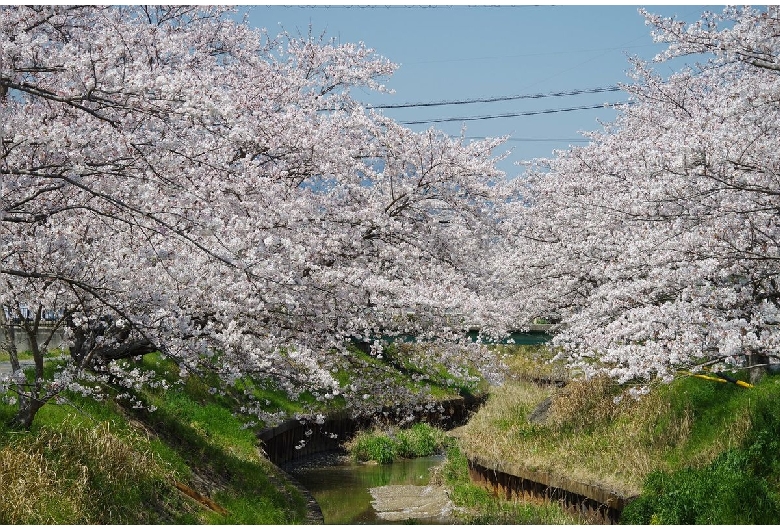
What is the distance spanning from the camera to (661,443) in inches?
505

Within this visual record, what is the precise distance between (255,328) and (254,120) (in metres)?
3.97

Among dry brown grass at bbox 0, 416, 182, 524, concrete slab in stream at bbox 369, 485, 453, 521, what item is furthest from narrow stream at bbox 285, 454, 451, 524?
dry brown grass at bbox 0, 416, 182, 524

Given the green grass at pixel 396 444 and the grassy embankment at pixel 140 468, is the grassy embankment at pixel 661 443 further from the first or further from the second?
the grassy embankment at pixel 140 468

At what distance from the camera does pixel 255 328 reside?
11914 millimetres

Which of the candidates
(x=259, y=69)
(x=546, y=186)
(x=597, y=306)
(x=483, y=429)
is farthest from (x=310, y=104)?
(x=546, y=186)

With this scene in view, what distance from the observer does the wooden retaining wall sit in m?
12.0

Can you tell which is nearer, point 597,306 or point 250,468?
point 250,468

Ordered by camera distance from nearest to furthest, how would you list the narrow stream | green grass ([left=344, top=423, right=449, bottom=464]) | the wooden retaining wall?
the wooden retaining wall < the narrow stream < green grass ([left=344, top=423, right=449, bottom=464])

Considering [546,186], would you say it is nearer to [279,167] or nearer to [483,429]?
[483,429]

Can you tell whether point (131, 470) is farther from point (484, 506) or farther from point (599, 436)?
point (599, 436)

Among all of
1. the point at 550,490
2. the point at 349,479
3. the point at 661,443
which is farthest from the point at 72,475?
the point at 349,479

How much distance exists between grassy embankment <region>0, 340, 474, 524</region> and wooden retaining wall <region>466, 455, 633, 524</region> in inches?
104

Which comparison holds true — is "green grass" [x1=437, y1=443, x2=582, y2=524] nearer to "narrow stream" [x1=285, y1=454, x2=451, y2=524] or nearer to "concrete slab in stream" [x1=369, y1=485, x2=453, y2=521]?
"concrete slab in stream" [x1=369, y1=485, x2=453, y2=521]

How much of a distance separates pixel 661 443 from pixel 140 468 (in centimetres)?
844
